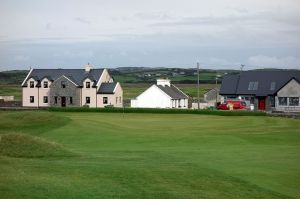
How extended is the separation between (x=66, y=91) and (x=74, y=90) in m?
1.48

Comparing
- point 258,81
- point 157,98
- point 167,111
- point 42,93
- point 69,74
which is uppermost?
point 69,74

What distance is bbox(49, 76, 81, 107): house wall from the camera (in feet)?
309

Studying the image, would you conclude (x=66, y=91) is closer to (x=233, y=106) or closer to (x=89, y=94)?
(x=89, y=94)

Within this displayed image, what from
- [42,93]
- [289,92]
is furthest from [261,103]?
[42,93]

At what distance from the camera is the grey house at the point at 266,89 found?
86688 mm

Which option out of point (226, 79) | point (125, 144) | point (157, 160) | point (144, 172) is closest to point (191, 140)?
point (125, 144)

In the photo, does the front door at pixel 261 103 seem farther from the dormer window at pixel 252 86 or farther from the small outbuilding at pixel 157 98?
the small outbuilding at pixel 157 98

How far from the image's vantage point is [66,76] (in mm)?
95812

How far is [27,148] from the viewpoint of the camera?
97.2ft

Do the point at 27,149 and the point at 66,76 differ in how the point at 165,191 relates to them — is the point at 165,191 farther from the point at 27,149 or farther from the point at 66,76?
the point at 66,76

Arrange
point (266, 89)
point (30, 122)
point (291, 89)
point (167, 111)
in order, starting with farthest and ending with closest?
point (266, 89) → point (291, 89) → point (167, 111) → point (30, 122)

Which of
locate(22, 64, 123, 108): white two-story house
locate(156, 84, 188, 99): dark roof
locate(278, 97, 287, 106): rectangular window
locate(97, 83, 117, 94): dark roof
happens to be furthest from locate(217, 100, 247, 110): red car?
locate(22, 64, 123, 108): white two-story house

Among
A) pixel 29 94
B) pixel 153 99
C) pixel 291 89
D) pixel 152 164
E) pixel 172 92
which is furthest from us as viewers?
pixel 172 92

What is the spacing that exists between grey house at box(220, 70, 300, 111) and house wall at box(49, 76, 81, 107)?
2564cm
